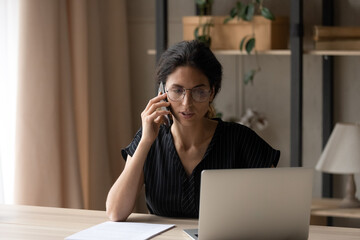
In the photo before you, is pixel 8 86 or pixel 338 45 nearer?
pixel 8 86

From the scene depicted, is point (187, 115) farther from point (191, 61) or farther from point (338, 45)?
point (338, 45)

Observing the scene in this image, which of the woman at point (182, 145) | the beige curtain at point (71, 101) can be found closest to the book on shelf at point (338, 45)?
the woman at point (182, 145)

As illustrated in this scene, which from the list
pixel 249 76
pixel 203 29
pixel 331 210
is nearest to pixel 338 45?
pixel 249 76

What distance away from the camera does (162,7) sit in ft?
11.1

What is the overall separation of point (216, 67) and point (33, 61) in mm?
1105

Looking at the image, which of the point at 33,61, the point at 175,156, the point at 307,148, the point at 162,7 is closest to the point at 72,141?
the point at 33,61

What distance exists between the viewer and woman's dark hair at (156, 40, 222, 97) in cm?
234

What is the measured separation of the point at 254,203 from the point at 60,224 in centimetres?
70

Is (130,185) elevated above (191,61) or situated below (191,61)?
below

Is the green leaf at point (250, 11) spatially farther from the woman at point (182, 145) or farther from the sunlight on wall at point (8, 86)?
the sunlight on wall at point (8, 86)

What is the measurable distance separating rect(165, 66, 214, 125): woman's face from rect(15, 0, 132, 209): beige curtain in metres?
1.02

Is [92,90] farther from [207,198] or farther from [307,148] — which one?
[207,198]

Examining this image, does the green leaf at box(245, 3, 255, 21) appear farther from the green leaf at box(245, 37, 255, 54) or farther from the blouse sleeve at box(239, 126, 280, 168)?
the blouse sleeve at box(239, 126, 280, 168)

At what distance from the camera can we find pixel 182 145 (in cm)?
246
